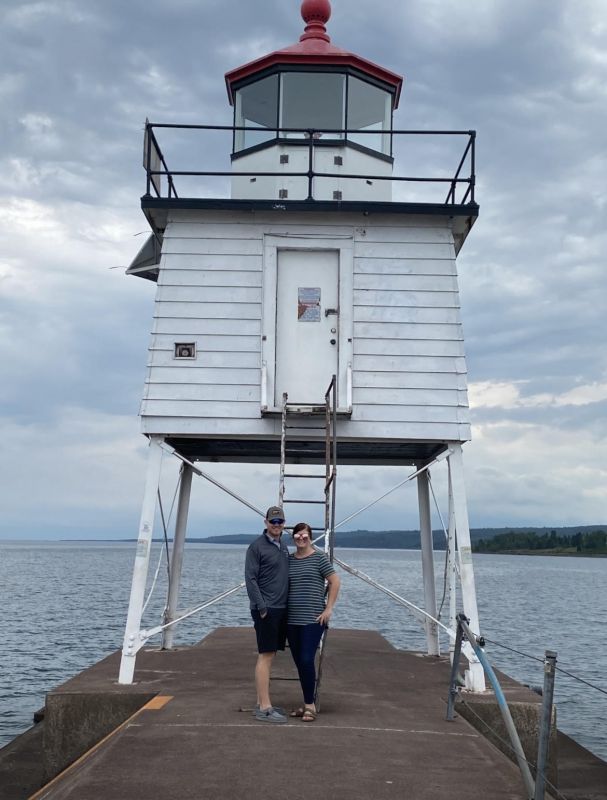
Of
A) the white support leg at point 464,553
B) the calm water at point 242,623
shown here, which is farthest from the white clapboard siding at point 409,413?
the calm water at point 242,623

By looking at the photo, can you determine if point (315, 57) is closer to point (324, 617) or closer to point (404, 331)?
point (404, 331)

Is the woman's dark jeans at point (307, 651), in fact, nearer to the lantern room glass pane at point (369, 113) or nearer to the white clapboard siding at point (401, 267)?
the white clapboard siding at point (401, 267)

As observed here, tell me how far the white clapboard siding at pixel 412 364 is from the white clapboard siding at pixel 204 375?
136 cm

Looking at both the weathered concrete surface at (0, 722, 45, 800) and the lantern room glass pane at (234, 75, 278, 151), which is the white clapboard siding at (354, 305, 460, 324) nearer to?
the lantern room glass pane at (234, 75, 278, 151)

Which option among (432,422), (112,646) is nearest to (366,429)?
(432,422)

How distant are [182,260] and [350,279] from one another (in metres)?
2.18

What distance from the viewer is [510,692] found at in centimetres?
1099

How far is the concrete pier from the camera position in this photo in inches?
277

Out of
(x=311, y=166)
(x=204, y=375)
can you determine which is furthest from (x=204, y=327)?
(x=311, y=166)

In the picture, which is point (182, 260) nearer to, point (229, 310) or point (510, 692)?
point (229, 310)

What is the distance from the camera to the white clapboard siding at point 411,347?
41.2 feet

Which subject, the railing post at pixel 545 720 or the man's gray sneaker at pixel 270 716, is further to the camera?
the man's gray sneaker at pixel 270 716

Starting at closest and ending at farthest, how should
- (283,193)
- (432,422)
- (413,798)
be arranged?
1. (413,798)
2. (432,422)
3. (283,193)

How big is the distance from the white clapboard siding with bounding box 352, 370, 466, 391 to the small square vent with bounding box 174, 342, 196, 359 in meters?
2.06
